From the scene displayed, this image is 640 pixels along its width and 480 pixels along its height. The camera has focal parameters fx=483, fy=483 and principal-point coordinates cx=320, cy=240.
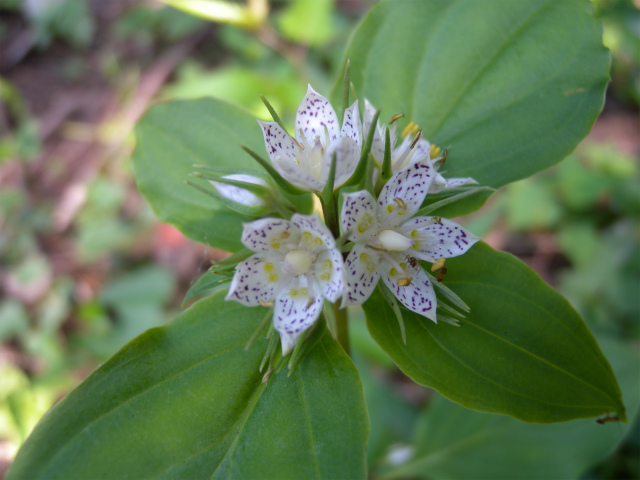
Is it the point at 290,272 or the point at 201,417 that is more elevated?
the point at 290,272

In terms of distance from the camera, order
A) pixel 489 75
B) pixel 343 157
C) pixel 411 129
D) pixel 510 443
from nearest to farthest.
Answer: pixel 343 157 → pixel 411 129 → pixel 489 75 → pixel 510 443

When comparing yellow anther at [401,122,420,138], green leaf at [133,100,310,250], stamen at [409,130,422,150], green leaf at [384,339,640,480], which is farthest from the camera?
green leaf at [384,339,640,480]

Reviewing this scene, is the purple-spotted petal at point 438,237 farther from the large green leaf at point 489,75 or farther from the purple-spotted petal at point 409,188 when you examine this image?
the large green leaf at point 489,75

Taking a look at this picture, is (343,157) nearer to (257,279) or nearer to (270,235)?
(270,235)

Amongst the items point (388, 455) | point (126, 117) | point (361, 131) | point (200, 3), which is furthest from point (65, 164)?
point (361, 131)

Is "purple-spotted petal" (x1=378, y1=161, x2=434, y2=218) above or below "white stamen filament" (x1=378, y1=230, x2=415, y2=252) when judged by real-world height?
above

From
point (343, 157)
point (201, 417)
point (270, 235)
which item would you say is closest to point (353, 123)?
point (343, 157)

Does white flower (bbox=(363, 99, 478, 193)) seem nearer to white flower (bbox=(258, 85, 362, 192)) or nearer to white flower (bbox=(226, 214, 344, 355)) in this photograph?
white flower (bbox=(258, 85, 362, 192))

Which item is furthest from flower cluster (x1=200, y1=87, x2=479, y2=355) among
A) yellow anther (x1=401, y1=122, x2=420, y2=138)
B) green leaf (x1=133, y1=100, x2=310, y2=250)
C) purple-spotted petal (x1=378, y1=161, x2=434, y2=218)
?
green leaf (x1=133, y1=100, x2=310, y2=250)
